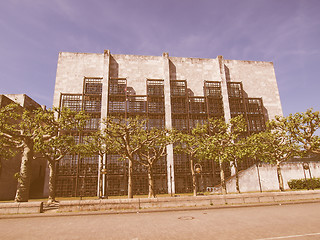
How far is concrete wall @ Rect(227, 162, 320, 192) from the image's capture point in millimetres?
29844

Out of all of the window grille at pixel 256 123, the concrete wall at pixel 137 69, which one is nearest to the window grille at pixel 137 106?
the concrete wall at pixel 137 69

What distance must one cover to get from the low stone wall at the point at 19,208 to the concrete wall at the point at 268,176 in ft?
81.2

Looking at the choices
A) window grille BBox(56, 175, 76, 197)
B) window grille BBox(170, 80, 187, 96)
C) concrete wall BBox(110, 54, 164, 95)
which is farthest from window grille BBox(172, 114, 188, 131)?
window grille BBox(56, 175, 76, 197)

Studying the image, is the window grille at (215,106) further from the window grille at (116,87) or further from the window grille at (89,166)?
the window grille at (89,166)

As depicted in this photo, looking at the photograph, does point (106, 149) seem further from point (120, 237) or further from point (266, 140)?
point (266, 140)

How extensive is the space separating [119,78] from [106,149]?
1688 centimetres

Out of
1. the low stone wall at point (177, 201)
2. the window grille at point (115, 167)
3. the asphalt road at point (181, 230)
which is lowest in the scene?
the asphalt road at point (181, 230)

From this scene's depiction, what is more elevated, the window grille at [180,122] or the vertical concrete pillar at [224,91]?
the vertical concrete pillar at [224,91]

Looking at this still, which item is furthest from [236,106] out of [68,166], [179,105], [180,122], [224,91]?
[68,166]

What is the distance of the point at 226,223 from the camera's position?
9.64m

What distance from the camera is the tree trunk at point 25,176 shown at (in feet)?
52.7

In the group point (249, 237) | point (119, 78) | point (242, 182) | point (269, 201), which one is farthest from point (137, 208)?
point (119, 78)

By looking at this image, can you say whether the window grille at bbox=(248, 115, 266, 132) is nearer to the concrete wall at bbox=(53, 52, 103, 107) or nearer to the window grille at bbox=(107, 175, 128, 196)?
the window grille at bbox=(107, 175, 128, 196)

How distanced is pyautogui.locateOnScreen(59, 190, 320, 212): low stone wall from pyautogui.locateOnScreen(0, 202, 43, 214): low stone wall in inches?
62.6
